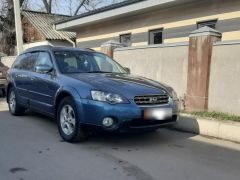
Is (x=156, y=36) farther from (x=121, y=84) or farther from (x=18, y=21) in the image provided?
(x=121, y=84)

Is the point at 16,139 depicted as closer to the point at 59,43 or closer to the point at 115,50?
the point at 115,50

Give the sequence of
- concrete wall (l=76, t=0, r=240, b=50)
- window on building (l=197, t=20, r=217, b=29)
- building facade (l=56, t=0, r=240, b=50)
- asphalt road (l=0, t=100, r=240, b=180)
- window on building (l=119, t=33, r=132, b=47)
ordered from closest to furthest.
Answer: asphalt road (l=0, t=100, r=240, b=180) < concrete wall (l=76, t=0, r=240, b=50) < building facade (l=56, t=0, r=240, b=50) < window on building (l=197, t=20, r=217, b=29) < window on building (l=119, t=33, r=132, b=47)

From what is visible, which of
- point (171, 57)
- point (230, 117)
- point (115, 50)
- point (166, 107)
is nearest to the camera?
point (166, 107)

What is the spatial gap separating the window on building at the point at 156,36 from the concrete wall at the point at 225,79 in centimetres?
480

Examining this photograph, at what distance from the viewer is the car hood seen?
5621 millimetres

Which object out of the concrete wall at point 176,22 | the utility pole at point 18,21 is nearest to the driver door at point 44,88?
the concrete wall at point 176,22

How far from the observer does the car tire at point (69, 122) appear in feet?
19.2

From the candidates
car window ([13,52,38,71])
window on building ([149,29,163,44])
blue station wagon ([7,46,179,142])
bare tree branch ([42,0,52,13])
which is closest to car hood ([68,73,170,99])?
blue station wagon ([7,46,179,142])

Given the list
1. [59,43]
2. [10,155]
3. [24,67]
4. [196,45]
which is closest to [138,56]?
[196,45]

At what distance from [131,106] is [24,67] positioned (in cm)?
373

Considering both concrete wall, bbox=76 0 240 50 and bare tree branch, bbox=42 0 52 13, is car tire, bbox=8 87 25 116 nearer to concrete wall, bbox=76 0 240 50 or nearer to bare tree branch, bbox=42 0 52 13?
concrete wall, bbox=76 0 240 50

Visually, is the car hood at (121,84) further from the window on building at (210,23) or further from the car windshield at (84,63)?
the window on building at (210,23)

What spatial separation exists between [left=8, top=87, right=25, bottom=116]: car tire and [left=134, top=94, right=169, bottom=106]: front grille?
3902 millimetres

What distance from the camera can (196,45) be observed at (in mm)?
8453
